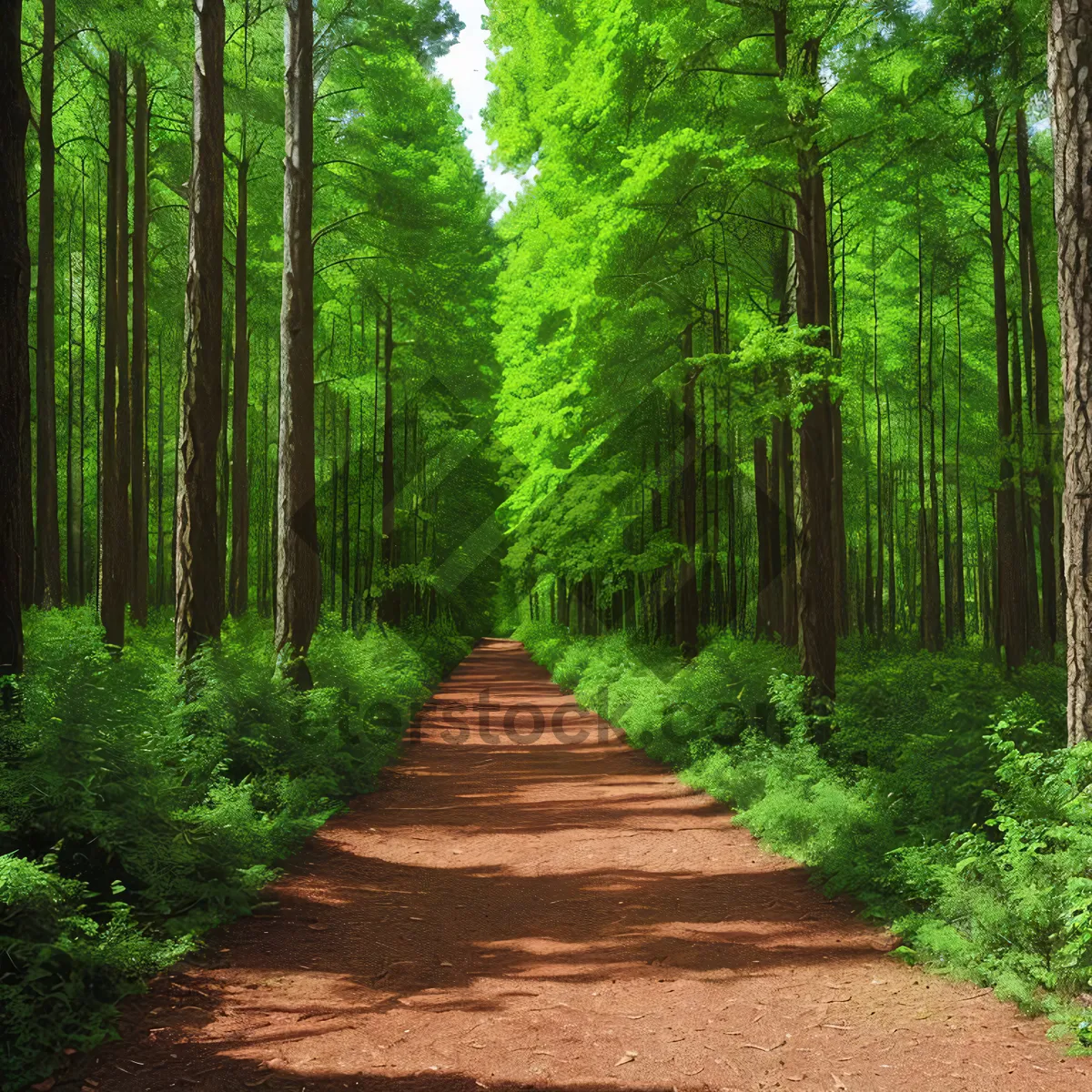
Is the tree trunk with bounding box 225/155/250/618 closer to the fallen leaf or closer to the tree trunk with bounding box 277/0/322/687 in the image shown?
the tree trunk with bounding box 277/0/322/687

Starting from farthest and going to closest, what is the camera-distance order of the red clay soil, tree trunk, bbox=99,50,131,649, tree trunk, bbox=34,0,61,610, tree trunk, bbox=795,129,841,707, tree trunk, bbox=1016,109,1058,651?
tree trunk, bbox=1016,109,1058,651 < tree trunk, bbox=99,50,131,649 < tree trunk, bbox=34,0,61,610 < tree trunk, bbox=795,129,841,707 < the red clay soil

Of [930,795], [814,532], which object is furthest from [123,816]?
[814,532]

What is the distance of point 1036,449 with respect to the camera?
54.7ft

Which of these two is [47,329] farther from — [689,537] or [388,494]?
[689,537]

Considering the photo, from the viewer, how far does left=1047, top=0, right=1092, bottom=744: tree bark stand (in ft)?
19.7

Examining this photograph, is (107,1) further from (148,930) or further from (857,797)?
(857,797)

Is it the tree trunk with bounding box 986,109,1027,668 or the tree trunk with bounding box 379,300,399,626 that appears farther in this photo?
the tree trunk with bounding box 379,300,399,626

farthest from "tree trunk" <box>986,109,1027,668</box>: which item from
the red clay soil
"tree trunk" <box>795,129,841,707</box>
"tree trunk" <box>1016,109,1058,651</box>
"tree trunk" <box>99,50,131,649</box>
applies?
"tree trunk" <box>99,50,131,649</box>

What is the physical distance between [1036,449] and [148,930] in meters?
16.1

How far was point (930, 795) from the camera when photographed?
7059mm

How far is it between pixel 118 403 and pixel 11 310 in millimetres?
10542

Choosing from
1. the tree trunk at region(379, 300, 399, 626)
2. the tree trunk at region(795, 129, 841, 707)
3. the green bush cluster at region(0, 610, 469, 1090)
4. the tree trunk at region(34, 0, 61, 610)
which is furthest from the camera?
the tree trunk at region(379, 300, 399, 626)

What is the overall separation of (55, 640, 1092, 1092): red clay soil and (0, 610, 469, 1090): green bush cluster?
0.79 ft

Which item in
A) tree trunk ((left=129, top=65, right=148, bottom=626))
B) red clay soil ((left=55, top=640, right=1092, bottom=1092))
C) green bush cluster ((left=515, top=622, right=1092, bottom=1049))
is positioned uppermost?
tree trunk ((left=129, top=65, right=148, bottom=626))
